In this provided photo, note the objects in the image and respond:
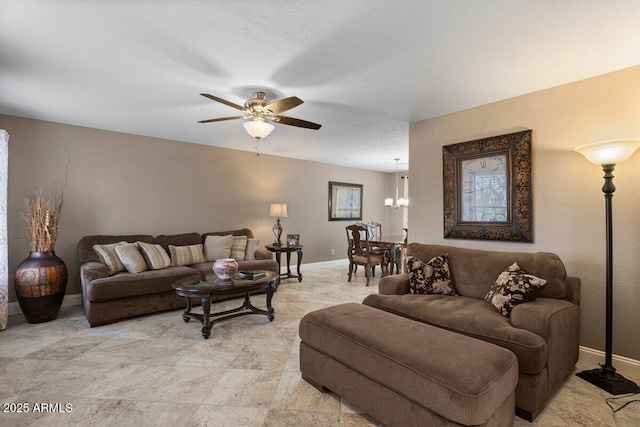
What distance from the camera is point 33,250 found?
3.31 m

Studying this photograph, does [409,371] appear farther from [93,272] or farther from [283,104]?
[93,272]

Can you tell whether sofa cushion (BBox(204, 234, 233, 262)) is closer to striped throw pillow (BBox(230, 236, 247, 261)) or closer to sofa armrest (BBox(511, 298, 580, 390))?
striped throw pillow (BBox(230, 236, 247, 261))

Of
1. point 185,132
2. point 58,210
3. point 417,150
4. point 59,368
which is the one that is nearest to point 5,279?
point 58,210

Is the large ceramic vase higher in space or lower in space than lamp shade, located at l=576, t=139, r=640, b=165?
lower

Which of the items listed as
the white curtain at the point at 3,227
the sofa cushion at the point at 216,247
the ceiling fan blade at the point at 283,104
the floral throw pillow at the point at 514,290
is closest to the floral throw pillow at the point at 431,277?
the floral throw pillow at the point at 514,290

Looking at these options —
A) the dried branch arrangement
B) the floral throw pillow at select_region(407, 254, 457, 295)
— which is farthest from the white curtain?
the floral throw pillow at select_region(407, 254, 457, 295)

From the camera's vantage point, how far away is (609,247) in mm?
2225

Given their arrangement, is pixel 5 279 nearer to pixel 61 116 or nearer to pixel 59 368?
pixel 59 368

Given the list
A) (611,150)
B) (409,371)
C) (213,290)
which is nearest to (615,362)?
(611,150)

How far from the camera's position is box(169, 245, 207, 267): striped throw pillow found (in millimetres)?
4164

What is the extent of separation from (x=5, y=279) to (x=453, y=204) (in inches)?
194

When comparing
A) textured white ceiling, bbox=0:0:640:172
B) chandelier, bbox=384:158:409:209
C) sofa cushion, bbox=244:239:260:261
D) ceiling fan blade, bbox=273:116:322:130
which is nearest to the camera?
textured white ceiling, bbox=0:0:640:172

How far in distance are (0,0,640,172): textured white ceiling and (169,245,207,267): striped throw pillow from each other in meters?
1.86

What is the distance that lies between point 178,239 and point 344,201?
12.8ft
